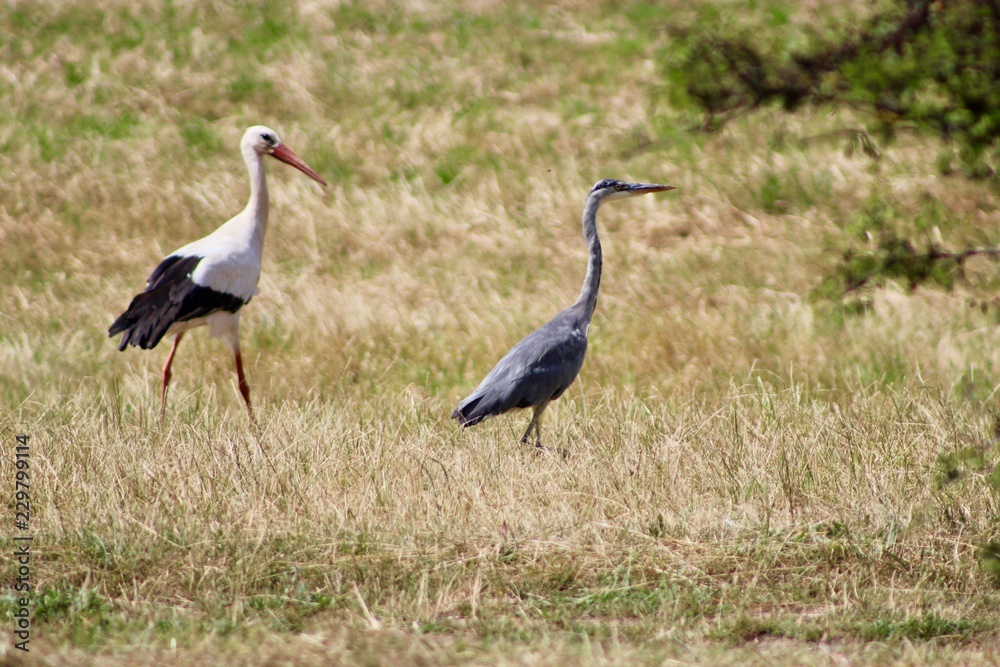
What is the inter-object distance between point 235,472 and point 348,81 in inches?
427

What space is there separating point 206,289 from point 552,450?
116 inches

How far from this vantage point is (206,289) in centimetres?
780

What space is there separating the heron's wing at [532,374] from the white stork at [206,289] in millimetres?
1578

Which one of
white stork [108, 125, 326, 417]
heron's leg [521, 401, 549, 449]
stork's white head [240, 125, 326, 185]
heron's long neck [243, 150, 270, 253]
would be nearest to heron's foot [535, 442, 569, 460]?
heron's leg [521, 401, 549, 449]

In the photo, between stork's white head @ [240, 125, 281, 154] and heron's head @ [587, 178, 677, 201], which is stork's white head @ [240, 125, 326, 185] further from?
heron's head @ [587, 178, 677, 201]

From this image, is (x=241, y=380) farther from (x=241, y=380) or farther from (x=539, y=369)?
(x=539, y=369)

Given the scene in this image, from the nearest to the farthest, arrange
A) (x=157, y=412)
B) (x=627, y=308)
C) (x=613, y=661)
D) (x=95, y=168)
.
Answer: (x=613, y=661), (x=157, y=412), (x=627, y=308), (x=95, y=168)

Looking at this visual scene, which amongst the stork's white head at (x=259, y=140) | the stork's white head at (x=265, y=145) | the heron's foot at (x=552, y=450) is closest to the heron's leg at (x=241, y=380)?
the stork's white head at (x=265, y=145)

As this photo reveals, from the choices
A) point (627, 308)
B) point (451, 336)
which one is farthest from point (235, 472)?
point (627, 308)

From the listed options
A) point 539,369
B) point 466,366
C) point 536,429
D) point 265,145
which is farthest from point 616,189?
point 265,145

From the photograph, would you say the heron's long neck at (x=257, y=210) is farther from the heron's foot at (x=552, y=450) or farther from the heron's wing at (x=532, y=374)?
the heron's foot at (x=552, y=450)

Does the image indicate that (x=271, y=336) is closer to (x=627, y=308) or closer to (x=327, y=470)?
(x=627, y=308)

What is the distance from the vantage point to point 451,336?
29.8 ft

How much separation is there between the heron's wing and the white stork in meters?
1.58
